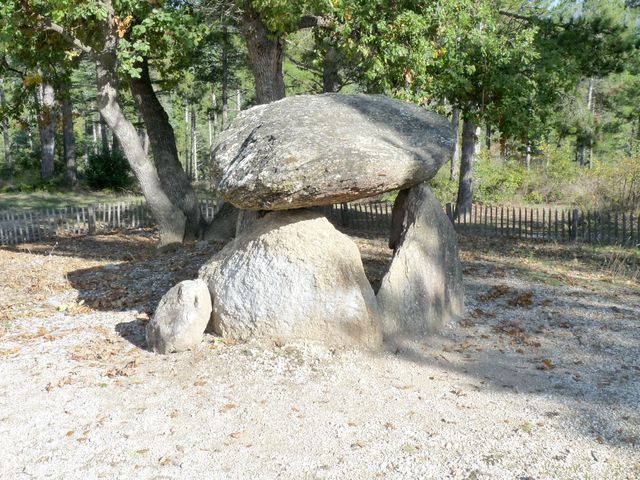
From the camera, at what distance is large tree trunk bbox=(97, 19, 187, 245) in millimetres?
12125

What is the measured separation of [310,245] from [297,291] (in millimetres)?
540

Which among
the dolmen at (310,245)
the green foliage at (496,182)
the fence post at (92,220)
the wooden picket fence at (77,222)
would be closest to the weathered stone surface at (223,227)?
the dolmen at (310,245)

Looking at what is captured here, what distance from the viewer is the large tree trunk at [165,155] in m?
13.5

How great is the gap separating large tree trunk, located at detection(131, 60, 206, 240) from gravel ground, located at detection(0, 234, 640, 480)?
5.82 metres

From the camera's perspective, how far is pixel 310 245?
6910mm

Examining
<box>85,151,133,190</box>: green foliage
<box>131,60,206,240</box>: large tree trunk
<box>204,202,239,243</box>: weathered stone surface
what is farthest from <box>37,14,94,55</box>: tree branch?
<box>85,151,133,190</box>: green foliage

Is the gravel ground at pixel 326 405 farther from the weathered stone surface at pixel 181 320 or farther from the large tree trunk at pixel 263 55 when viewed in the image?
the large tree trunk at pixel 263 55

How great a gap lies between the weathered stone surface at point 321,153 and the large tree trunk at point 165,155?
6.23 metres

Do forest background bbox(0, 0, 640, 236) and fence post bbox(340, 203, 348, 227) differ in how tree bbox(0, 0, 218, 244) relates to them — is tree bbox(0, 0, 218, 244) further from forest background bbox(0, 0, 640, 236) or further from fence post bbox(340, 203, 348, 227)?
fence post bbox(340, 203, 348, 227)

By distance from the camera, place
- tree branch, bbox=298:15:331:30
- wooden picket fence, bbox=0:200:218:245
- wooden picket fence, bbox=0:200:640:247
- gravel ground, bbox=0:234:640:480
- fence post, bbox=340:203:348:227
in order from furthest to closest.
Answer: fence post, bbox=340:203:348:227 → wooden picket fence, bbox=0:200:218:245 → wooden picket fence, bbox=0:200:640:247 → tree branch, bbox=298:15:331:30 → gravel ground, bbox=0:234:640:480

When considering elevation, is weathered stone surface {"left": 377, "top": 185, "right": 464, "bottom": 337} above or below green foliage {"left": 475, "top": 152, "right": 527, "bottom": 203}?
below

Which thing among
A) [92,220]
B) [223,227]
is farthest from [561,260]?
A: [92,220]

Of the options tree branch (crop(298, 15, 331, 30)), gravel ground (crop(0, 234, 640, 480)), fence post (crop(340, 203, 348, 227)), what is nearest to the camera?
gravel ground (crop(0, 234, 640, 480))

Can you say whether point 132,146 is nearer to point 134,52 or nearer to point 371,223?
point 134,52
